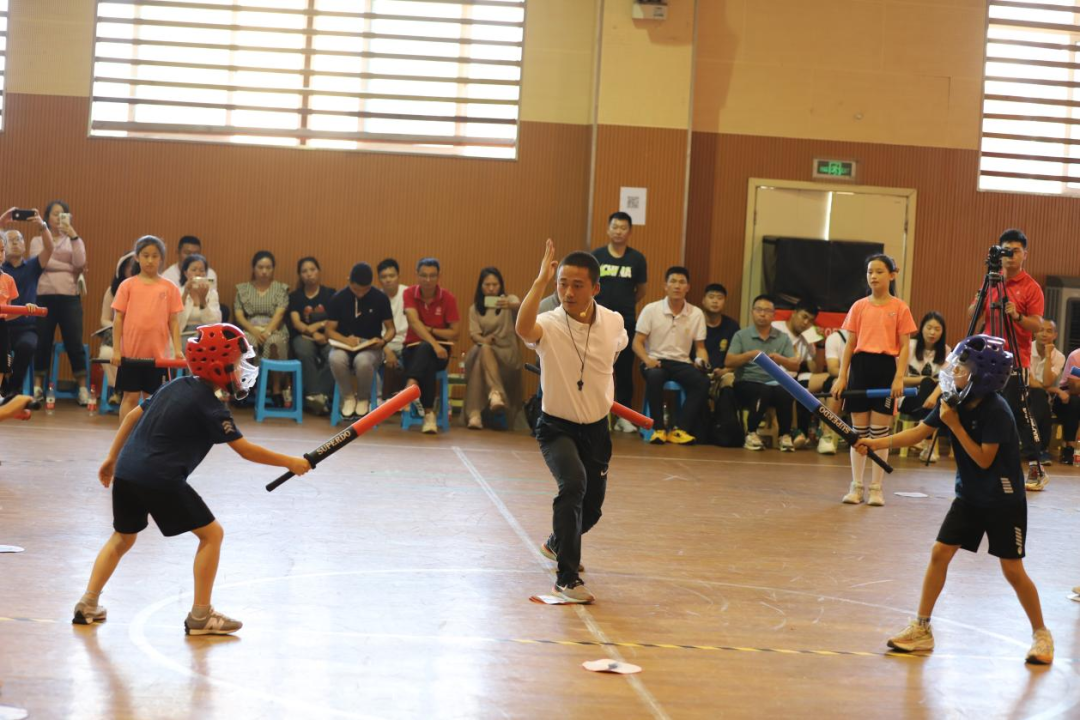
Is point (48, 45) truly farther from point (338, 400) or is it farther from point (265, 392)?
point (338, 400)

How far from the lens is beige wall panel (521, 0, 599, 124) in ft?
42.3

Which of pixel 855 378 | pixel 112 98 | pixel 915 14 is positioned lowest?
pixel 855 378

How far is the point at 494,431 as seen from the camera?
11.6 metres

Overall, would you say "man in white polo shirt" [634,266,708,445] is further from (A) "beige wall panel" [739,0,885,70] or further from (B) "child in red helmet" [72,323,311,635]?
(B) "child in red helmet" [72,323,311,635]

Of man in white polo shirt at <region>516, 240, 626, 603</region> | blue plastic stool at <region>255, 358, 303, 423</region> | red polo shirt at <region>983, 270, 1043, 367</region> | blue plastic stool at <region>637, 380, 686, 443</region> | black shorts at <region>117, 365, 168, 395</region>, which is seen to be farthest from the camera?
blue plastic stool at <region>637, 380, 686, 443</region>

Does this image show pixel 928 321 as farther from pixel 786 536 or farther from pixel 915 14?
pixel 786 536

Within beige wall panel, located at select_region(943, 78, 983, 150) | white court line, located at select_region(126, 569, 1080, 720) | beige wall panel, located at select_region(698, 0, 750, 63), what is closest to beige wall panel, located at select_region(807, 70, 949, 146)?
beige wall panel, located at select_region(943, 78, 983, 150)

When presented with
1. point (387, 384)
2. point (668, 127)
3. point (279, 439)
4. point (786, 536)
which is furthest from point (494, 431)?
point (786, 536)

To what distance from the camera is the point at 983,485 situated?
4.53m

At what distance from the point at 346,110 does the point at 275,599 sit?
8865 millimetres

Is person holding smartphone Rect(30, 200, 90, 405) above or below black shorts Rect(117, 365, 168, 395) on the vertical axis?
above

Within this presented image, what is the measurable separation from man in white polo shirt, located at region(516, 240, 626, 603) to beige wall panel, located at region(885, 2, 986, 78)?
915 cm

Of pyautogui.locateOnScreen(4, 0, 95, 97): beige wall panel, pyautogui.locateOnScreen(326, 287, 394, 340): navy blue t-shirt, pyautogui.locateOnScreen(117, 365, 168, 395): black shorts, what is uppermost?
pyautogui.locateOnScreen(4, 0, 95, 97): beige wall panel

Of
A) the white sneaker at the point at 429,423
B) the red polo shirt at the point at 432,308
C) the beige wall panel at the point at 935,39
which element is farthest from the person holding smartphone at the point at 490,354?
the beige wall panel at the point at 935,39
